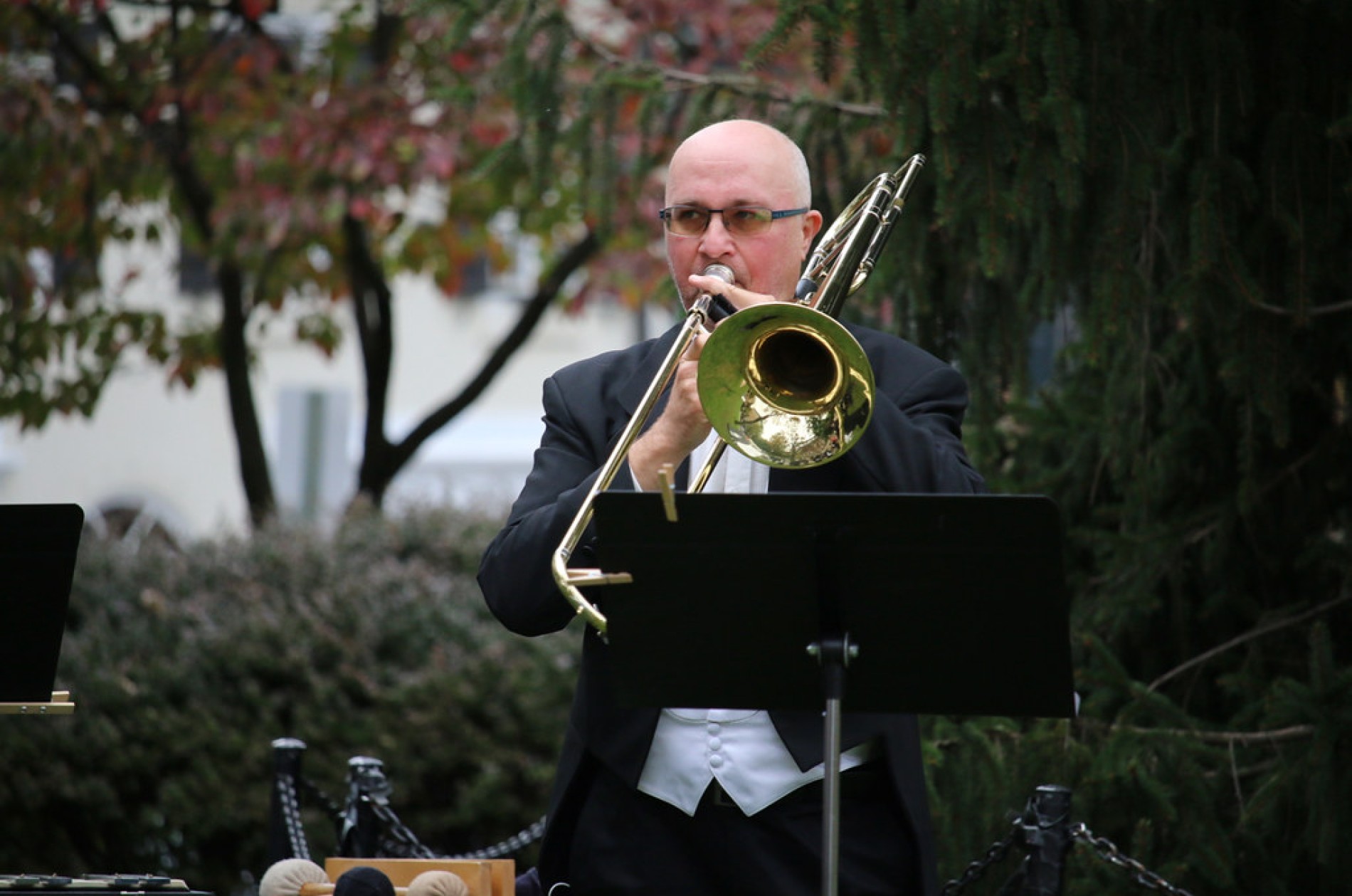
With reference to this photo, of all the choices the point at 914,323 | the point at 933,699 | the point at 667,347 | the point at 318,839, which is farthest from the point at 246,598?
the point at 933,699

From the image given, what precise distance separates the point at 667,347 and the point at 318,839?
16.0 ft

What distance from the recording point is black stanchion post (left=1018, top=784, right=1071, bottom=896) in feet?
13.2

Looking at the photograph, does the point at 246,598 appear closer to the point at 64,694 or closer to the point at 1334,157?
the point at 64,694

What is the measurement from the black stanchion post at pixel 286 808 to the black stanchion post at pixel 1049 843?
7.07 feet

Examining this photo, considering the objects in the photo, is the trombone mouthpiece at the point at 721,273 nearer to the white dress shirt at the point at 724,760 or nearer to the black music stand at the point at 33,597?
the white dress shirt at the point at 724,760

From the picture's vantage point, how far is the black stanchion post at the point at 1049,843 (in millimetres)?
4031

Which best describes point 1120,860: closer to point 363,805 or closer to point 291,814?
point 363,805

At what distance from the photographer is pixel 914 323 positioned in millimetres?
5348

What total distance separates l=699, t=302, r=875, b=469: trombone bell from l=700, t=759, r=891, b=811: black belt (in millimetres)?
554

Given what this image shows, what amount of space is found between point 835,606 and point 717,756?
15.6 inches

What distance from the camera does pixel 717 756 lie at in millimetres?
3113

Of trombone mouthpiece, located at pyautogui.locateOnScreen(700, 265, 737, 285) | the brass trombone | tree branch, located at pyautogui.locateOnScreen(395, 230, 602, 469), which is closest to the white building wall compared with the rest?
tree branch, located at pyautogui.locateOnScreen(395, 230, 602, 469)

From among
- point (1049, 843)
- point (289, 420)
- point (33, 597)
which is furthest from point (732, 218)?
point (289, 420)

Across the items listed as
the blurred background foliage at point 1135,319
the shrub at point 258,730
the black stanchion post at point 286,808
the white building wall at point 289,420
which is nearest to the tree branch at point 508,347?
the shrub at point 258,730
